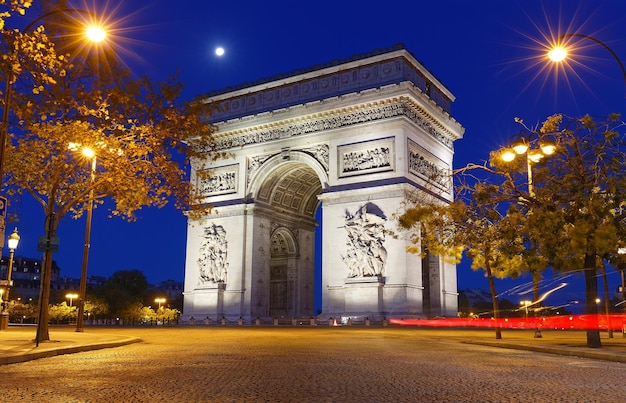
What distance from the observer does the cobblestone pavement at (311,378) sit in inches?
279

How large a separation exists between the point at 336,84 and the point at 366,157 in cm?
491

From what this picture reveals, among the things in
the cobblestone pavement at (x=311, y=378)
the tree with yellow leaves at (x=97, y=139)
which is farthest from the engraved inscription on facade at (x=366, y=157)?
the cobblestone pavement at (x=311, y=378)

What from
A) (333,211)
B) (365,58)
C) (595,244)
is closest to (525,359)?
(595,244)

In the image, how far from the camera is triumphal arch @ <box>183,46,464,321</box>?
3406 cm

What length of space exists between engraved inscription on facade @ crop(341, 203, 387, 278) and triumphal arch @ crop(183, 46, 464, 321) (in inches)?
2.3

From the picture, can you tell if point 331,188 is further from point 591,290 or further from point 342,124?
point 591,290

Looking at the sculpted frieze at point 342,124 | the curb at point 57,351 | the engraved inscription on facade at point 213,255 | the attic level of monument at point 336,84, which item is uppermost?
the attic level of monument at point 336,84

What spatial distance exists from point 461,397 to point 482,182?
11244 millimetres

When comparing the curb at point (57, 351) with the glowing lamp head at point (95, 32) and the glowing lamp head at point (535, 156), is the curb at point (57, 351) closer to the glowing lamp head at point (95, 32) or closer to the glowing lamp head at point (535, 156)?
the glowing lamp head at point (95, 32)

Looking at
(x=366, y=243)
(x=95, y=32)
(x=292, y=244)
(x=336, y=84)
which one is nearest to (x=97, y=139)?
(x=95, y=32)

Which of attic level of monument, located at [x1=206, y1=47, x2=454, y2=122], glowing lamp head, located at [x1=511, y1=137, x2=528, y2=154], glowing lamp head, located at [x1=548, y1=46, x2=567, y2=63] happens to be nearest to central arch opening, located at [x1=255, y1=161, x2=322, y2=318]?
attic level of monument, located at [x1=206, y1=47, x2=454, y2=122]

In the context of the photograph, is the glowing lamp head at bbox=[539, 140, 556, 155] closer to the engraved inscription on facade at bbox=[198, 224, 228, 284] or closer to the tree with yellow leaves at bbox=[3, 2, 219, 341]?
the tree with yellow leaves at bbox=[3, 2, 219, 341]

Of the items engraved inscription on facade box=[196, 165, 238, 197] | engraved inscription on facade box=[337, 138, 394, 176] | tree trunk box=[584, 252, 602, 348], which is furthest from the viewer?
engraved inscription on facade box=[196, 165, 238, 197]

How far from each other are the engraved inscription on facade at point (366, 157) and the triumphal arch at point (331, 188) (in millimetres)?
60
